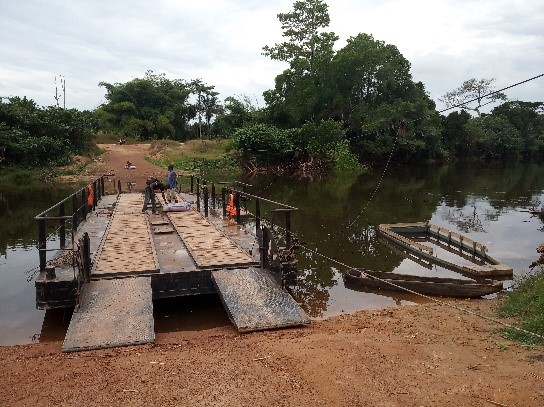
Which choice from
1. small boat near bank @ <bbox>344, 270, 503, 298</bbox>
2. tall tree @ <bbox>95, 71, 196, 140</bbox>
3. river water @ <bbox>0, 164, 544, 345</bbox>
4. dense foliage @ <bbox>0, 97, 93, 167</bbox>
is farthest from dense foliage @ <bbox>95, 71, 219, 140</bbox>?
small boat near bank @ <bbox>344, 270, 503, 298</bbox>

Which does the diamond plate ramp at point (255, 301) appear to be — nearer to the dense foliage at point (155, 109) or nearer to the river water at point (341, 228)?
the river water at point (341, 228)

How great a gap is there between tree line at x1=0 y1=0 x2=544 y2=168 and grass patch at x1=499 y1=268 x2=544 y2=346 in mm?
36022

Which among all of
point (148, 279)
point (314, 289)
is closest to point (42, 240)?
point (148, 279)

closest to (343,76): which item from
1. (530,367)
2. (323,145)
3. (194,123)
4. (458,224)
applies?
(323,145)

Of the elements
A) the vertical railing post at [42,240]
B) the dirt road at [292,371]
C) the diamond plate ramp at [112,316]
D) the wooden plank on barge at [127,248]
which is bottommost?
the dirt road at [292,371]

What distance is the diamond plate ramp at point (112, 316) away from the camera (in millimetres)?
6590

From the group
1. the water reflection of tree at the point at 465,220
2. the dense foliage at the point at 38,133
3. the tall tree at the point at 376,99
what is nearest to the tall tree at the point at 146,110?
the dense foliage at the point at 38,133

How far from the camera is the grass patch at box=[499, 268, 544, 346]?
6.68m

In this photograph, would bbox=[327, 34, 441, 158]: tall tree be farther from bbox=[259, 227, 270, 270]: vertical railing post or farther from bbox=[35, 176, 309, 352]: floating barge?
bbox=[259, 227, 270, 270]: vertical railing post

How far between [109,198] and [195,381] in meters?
16.8

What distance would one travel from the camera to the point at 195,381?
5.41 metres

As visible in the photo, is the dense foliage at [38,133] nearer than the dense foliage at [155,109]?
Yes

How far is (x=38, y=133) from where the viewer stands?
129 ft

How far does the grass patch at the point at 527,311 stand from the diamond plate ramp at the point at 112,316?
5063 millimetres
